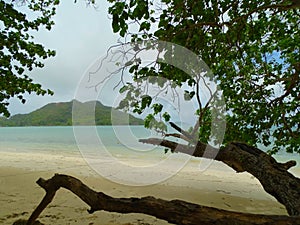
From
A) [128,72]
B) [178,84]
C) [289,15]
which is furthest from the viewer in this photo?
A: [289,15]

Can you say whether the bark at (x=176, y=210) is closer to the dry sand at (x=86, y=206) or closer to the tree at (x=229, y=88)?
the tree at (x=229, y=88)

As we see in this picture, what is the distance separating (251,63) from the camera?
459 centimetres

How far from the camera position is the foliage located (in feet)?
9.07

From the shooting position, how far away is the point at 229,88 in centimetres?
447

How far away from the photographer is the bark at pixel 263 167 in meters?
2.16

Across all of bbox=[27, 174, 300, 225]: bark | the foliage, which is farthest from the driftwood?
the foliage

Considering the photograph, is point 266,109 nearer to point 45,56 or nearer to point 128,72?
point 128,72

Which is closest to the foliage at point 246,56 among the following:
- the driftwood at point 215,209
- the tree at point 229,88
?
the tree at point 229,88

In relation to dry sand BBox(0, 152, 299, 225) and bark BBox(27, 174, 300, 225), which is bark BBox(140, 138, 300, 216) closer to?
bark BBox(27, 174, 300, 225)

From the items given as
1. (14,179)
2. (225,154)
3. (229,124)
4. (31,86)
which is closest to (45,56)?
(31,86)

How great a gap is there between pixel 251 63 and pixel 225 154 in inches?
83.5

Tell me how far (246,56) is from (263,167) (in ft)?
8.62

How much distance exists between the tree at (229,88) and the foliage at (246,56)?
0.01 m

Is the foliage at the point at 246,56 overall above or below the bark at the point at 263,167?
above
